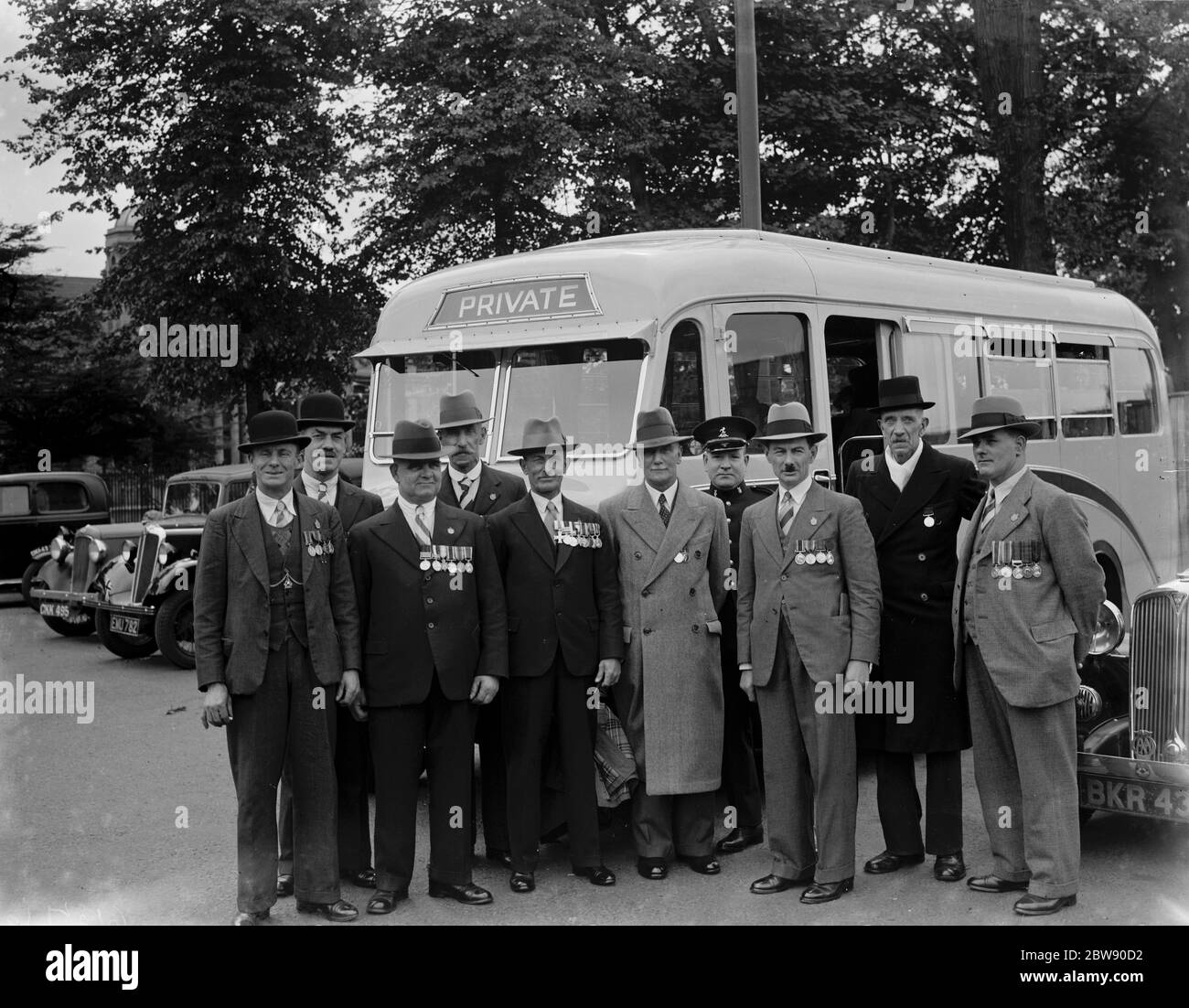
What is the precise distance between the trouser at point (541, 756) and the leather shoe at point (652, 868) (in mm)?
220

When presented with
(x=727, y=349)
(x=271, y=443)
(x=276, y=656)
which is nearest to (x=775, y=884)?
(x=276, y=656)

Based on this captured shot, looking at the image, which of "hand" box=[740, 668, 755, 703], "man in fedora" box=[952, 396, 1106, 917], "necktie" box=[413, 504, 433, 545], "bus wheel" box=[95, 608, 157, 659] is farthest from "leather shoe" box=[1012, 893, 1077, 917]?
"bus wheel" box=[95, 608, 157, 659]

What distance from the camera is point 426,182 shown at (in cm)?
2050

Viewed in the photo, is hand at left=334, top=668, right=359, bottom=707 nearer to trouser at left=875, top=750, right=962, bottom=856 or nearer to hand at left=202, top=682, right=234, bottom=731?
hand at left=202, top=682, right=234, bottom=731

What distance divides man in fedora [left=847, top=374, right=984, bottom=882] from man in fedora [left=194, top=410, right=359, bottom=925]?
97.0 inches

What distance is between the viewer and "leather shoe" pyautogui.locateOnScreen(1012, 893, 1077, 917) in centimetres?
511

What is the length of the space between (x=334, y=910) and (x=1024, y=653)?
313cm

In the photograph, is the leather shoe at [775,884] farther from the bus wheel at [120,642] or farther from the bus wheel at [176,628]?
the bus wheel at [120,642]

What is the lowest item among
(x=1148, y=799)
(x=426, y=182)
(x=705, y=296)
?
(x=1148, y=799)

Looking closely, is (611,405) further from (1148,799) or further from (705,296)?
(1148,799)

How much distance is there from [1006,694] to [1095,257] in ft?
66.1

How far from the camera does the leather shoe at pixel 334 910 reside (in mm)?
5281

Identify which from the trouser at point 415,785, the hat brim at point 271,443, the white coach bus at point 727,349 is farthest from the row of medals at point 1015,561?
the hat brim at point 271,443
